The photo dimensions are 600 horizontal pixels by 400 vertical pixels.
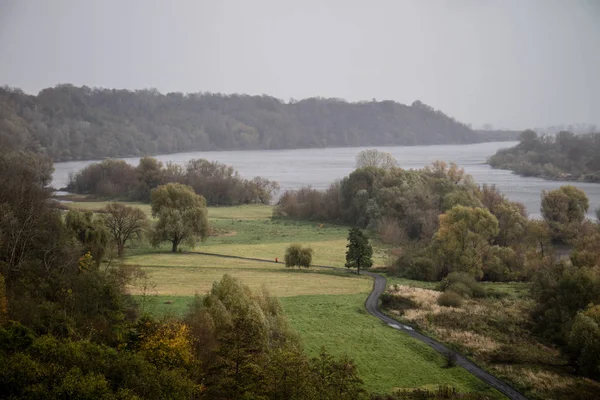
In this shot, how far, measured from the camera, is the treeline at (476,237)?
33.8 meters

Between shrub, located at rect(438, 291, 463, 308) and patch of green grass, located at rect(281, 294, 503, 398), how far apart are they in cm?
591

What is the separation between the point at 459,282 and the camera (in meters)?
43.5

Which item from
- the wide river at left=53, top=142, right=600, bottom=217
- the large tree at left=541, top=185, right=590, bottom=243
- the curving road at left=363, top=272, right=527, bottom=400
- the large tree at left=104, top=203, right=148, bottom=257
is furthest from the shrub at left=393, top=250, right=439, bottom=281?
the wide river at left=53, top=142, right=600, bottom=217

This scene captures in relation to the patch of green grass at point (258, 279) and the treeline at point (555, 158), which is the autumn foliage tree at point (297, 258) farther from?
the treeline at point (555, 158)

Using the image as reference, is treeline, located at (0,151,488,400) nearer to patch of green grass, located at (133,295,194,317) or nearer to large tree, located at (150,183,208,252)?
patch of green grass, located at (133,295,194,317)

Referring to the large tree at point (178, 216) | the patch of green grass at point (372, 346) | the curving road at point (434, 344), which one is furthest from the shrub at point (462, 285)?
the large tree at point (178, 216)

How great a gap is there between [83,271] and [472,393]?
19.7 meters

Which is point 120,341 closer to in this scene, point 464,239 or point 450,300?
point 450,300

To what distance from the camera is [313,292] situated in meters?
40.6

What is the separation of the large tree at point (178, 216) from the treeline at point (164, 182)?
3937cm

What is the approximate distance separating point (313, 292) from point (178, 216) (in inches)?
795

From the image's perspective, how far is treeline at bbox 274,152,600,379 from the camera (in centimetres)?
3378

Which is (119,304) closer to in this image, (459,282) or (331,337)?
(331,337)

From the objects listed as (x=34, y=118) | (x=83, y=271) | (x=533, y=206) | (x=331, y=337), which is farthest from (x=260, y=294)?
(x=34, y=118)
